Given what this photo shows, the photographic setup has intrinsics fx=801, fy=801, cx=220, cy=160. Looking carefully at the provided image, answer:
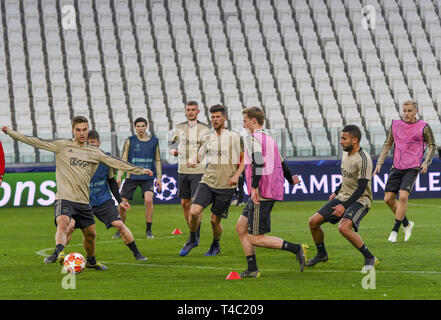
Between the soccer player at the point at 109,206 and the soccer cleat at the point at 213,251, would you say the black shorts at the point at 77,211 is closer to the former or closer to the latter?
the soccer player at the point at 109,206

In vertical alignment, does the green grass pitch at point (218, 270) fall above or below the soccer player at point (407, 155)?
below

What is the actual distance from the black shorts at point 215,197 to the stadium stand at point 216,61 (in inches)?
635

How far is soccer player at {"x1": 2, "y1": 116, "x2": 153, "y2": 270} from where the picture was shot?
8992mm

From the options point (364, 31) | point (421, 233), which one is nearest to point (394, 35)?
point (364, 31)

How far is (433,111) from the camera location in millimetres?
29344

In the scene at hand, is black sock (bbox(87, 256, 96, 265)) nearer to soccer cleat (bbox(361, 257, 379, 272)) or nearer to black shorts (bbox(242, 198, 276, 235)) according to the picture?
black shorts (bbox(242, 198, 276, 235))

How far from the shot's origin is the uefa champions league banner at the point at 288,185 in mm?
21828

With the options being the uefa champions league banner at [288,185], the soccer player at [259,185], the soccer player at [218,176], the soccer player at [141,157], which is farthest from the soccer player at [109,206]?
the uefa champions league banner at [288,185]

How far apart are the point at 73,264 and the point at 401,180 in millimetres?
6070

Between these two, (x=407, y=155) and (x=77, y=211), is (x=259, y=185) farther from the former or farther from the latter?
(x=407, y=155)

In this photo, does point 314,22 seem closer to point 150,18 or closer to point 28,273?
point 150,18

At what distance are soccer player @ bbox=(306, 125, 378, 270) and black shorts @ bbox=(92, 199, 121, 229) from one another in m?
2.52

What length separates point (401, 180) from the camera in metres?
12.6
